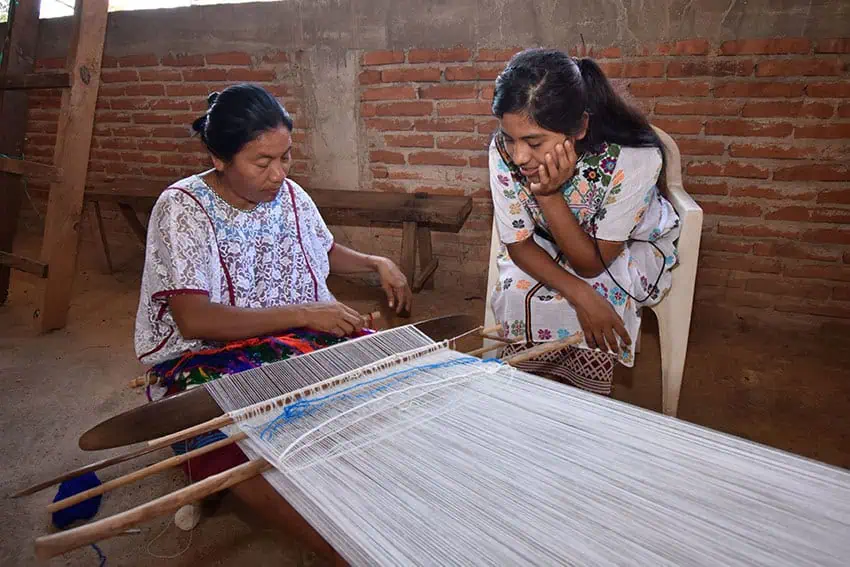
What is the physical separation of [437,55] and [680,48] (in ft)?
4.32

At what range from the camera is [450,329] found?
132 cm

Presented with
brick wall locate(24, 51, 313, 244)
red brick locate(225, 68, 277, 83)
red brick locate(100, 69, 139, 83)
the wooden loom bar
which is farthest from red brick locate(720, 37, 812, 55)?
red brick locate(100, 69, 139, 83)

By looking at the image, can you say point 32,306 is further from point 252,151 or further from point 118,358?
point 252,151

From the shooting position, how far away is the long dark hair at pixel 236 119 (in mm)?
1448

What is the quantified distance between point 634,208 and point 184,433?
4.31 feet

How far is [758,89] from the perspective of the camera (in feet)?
8.61

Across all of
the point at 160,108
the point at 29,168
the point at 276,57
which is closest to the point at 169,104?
the point at 160,108

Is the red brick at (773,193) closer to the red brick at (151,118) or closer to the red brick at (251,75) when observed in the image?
the red brick at (251,75)

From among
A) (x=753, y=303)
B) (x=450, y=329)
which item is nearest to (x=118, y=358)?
(x=450, y=329)

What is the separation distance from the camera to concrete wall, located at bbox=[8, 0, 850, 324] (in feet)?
8.52

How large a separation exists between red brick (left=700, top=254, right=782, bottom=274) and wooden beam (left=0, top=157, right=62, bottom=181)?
351 centimetres

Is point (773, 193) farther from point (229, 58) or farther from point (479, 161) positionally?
point (229, 58)

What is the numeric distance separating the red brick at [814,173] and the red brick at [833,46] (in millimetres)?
518

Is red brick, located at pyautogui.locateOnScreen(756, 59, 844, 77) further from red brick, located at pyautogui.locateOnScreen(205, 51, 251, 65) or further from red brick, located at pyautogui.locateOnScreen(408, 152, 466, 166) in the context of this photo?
red brick, located at pyautogui.locateOnScreen(205, 51, 251, 65)
